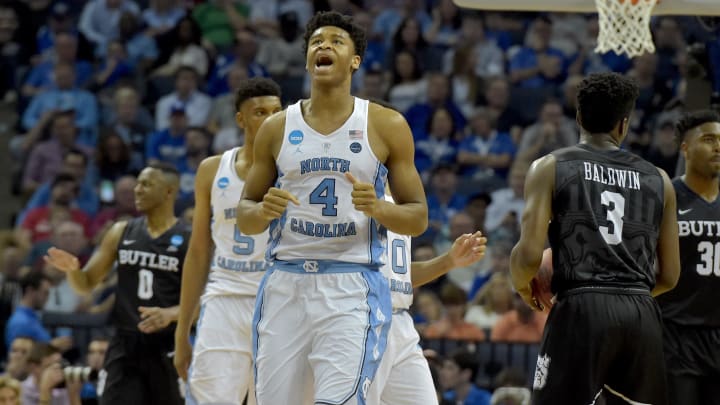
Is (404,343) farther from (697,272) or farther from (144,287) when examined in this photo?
(144,287)

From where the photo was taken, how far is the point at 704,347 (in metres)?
7.16

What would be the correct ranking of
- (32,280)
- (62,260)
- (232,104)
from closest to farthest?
1. (62,260)
2. (32,280)
3. (232,104)

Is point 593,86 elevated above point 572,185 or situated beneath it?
elevated above

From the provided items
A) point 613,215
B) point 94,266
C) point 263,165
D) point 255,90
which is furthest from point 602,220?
point 94,266

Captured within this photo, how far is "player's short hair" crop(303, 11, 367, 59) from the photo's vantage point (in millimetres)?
6145

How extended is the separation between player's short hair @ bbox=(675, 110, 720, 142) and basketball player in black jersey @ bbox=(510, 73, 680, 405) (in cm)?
151

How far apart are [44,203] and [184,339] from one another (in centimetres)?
807

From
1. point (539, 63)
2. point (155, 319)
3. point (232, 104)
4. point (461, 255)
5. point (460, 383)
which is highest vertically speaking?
point (539, 63)

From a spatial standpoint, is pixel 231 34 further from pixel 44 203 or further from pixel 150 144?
pixel 44 203

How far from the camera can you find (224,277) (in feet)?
24.9

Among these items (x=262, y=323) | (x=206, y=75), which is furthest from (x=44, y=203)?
(x=262, y=323)

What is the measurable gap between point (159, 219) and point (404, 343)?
3.25 metres

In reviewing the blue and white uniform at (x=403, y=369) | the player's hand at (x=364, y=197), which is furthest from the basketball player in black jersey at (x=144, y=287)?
the player's hand at (x=364, y=197)

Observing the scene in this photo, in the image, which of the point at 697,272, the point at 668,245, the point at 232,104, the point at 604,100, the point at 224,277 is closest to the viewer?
the point at 604,100
